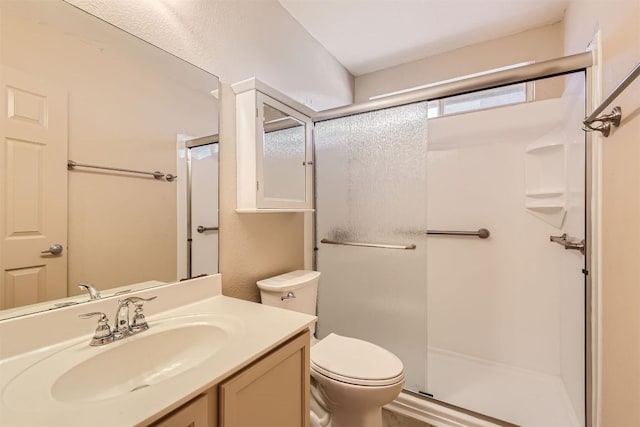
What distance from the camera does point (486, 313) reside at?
211 cm

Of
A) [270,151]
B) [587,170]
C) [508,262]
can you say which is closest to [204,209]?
[270,151]

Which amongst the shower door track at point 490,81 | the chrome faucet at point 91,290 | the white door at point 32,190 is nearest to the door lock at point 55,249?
the white door at point 32,190

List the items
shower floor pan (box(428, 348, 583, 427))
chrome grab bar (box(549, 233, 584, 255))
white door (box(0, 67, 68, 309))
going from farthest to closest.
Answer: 1. shower floor pan (box(428, 348, 583, 427))
2. chrome grab bar (box(549, 233, 584, 255))
3. white door (box(0, 67, 68, 309))

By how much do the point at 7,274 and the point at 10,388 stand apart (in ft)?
1.08

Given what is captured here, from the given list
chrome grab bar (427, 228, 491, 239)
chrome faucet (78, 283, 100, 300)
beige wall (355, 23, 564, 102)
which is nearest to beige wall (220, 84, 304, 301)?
chrome faucet (78, 283, 100, 300)

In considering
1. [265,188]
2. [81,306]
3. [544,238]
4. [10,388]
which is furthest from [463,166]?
[10,388]

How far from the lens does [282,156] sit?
A: 5.36ft

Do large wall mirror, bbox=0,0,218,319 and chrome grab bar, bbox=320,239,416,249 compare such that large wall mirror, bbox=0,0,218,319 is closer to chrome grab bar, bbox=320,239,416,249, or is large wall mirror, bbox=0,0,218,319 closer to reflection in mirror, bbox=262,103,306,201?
reflection in mirror, bbox=262,103,306,201

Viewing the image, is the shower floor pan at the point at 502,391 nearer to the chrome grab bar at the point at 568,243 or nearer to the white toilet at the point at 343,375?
the white toilet at the point at 343,375

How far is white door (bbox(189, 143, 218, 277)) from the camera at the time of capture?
4.20 feet

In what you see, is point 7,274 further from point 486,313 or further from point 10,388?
Result: point 486,313

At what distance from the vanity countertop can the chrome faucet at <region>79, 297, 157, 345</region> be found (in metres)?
0.02

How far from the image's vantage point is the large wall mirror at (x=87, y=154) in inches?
31.7

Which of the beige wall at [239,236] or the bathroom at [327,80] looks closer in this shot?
the bathroom at [327,80]
